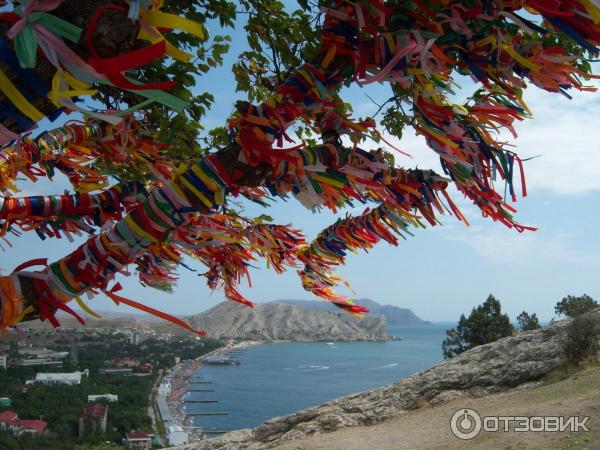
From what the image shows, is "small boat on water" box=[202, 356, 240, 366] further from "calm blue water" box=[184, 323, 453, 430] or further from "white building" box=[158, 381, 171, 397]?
"white building" box=[158, 381, 171, 397]

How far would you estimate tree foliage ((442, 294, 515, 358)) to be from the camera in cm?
1642

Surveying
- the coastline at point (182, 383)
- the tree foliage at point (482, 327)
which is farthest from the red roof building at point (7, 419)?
the tree foliage at point (482, 327)

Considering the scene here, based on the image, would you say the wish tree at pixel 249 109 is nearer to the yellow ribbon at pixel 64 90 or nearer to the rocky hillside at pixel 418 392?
the yellow ribbon at pixel 64 90

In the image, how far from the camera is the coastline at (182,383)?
33438mm

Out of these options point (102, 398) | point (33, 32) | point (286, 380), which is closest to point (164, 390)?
point (102, 398)

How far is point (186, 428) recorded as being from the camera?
1286 inches

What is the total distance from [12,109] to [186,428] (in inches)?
1421

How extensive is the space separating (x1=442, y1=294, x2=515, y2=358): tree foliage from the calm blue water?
1949 centimetres

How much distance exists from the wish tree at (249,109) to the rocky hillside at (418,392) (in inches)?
105

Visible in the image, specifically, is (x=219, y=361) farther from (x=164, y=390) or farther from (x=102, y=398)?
(x=102, y=398)

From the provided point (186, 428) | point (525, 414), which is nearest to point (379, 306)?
point (186, 428)

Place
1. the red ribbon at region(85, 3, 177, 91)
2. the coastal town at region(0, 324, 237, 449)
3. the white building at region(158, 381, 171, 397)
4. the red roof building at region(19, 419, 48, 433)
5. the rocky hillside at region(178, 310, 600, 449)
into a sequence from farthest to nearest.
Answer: the white building at region(158, 381, 171, 397), the coastal town at region(0, 324, 237, 449), the red roof building at region(19, 419, 48, 433), the rocky hillside at region(178, 310, 600, 449), the red ribbon at region(85, 3, 177, 91)

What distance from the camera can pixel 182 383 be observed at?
49562 mm

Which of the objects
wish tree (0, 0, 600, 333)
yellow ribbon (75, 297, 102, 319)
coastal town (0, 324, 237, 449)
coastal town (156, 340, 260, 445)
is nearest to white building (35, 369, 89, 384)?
coastal town (0, 324, 237, 449)
